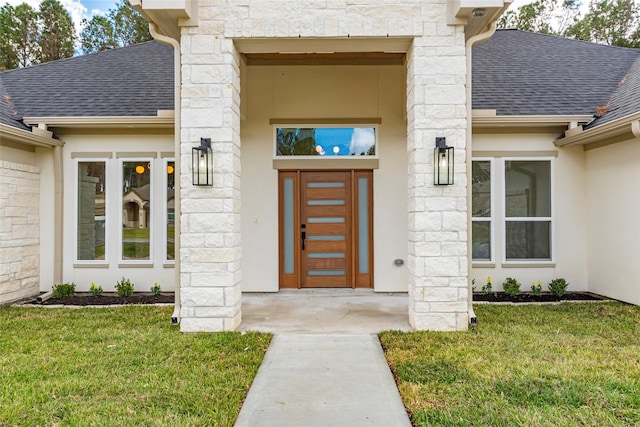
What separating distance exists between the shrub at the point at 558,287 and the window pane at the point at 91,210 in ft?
23.9

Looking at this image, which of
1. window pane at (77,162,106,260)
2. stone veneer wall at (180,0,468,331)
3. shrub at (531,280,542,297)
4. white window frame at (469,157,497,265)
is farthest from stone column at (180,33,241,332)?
shrub at (531,280,542,297)

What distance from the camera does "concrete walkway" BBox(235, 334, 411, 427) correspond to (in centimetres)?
282

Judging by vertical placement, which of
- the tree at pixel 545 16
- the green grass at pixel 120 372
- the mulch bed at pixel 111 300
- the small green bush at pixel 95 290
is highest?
the tree at pixel 545 16

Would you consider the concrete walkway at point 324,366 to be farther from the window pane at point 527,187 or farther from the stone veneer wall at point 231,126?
the window pane at point 527,187

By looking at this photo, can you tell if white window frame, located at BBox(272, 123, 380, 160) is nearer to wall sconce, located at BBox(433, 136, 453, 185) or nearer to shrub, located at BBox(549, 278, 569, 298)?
wall sconce, located at BBox(433, 136, 453, 185)

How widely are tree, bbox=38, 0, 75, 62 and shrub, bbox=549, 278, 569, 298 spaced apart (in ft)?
64.3

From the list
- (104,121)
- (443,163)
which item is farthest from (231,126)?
(104,121)

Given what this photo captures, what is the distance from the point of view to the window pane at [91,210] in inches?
275

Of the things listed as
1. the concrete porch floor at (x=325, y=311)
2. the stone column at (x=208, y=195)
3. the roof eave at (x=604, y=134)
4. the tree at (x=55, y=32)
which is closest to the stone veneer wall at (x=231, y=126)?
the stone column at (x=208, y=195)

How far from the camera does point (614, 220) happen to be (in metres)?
6.27

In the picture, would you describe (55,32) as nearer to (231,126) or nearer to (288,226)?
(288,226)

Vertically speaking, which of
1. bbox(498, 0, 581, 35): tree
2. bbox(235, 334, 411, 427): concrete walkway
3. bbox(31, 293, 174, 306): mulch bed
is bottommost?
bbox(235, 334, 411, 427): concrete walkway

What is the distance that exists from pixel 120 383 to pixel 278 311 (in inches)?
105

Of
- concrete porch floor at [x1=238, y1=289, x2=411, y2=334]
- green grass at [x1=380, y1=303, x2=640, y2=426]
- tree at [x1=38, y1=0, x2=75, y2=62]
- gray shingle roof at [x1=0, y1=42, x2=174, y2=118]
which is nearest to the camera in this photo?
green grass at [x1=380, y1=303, x2=640, y2=426]
